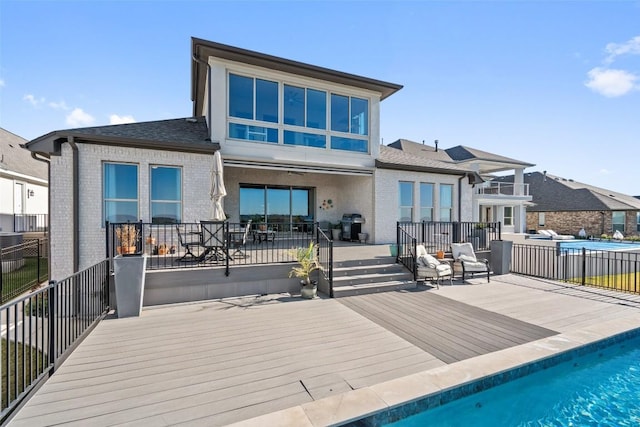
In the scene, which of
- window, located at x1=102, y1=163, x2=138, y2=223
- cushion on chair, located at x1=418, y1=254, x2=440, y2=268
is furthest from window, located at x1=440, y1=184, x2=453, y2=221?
window, located at x1=102, y1=163, x2=138, y2=223

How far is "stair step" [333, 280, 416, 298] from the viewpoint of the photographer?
23.1ft

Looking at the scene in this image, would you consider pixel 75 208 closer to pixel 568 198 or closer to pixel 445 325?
pixel 445 325

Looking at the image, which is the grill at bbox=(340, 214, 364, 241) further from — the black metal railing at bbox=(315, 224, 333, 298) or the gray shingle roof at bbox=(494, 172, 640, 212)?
the gray shingle roof at bbox=(494, 172, 640, 212)

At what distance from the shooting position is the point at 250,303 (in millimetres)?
6500

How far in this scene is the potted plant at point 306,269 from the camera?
6852 millimetres

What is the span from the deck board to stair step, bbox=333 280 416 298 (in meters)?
0.20

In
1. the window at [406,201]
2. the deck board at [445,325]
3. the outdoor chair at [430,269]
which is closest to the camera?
the deck board at [445,325]

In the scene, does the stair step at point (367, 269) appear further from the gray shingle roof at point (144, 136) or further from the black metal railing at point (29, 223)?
the black metal railing at point (29, 223)

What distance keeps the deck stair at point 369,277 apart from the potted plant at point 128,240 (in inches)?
181

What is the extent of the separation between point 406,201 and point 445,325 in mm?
7670

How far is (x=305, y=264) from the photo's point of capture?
699 centimetres

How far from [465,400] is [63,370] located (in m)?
4.90

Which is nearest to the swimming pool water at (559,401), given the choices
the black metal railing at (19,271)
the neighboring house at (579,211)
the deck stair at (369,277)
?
the deck stair at (369,277)

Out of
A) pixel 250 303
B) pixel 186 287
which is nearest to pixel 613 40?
pixel 250 303
